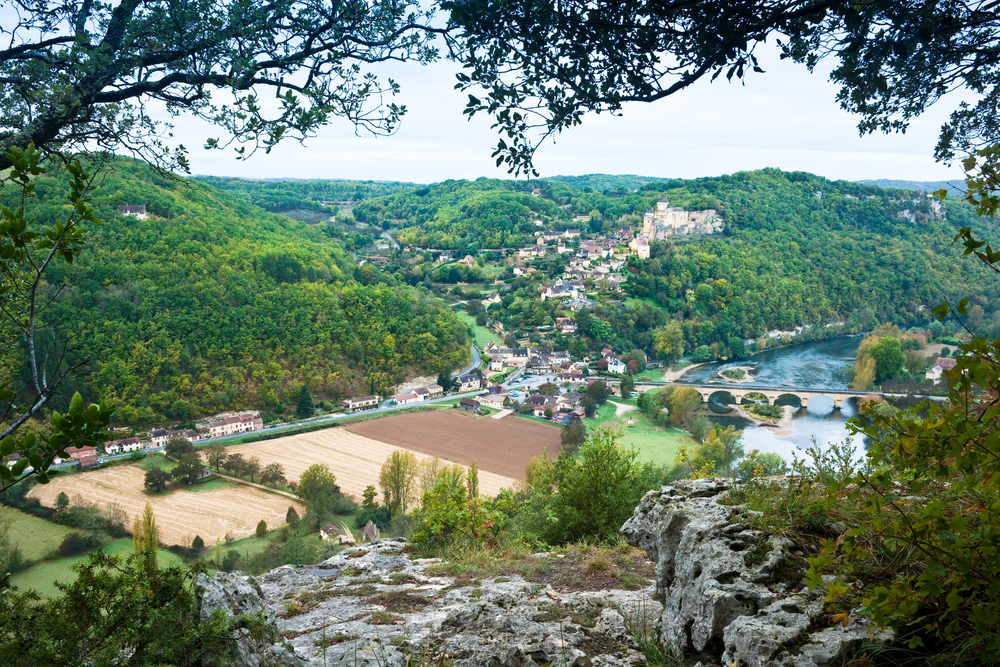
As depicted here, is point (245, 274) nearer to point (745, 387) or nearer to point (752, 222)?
point (745, 387)

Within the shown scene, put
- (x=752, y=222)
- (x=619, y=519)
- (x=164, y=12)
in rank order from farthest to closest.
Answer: (x=752, y=222) < (x=619, y=519) < (x=164, y=12)

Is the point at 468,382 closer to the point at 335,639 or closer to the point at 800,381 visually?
the point at 800,381

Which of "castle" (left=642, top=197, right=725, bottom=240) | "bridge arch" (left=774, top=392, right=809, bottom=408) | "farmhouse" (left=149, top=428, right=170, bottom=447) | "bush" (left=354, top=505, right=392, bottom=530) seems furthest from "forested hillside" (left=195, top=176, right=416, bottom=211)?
"bridge arch" (left=774, top=392, right=809, bottom=408)

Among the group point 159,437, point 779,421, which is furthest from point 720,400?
point 159,437

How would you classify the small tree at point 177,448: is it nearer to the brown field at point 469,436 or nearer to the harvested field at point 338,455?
the harvested field at point 338,455

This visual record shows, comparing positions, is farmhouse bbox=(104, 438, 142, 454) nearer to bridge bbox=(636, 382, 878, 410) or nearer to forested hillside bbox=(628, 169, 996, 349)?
bridge bbox=(636, 382, 878, 410)

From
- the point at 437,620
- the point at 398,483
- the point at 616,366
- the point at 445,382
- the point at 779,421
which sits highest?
the point at 437,620

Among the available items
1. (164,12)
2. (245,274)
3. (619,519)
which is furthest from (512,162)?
(245,274)
